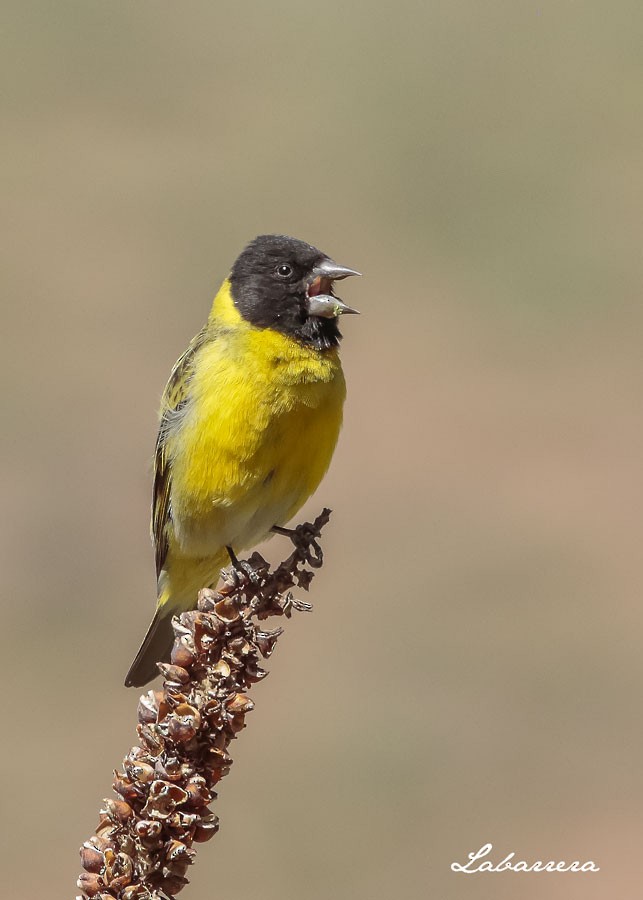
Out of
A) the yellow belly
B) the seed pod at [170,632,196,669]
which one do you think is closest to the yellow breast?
the yellow belly

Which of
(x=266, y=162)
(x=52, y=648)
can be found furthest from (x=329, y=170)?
(x=52, y=648)

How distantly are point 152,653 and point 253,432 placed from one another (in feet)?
3.96

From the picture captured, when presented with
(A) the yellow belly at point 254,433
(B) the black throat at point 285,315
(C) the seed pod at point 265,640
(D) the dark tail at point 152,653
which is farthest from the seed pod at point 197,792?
(D) the dark tail at point 152,653

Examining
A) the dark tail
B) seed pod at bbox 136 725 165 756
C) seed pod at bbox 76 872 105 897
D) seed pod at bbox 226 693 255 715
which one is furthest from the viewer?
the dark tail

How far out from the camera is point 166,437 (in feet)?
18.0

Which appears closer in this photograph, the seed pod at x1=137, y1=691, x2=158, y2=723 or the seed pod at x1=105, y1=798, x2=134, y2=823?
the seed pod at x1=105, y1=798, x2=134, y2=823

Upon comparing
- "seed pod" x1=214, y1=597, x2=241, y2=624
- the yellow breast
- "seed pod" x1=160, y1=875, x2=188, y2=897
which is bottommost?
"seed pod" x1=160, y1=875, x2=188, y2=897

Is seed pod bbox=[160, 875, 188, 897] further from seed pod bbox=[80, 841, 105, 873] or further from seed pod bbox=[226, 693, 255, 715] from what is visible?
seed pod bbox=[226, 693, 255, 715]

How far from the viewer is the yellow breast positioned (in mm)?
4969

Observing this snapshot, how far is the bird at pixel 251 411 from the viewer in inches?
196

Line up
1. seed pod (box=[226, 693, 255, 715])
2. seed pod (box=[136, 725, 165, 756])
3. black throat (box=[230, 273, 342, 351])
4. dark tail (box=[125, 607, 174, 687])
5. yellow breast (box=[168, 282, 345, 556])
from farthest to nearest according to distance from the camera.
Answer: dark tail (box=[125, 607, 174, 687]) < black throat (box=[230, 273, 342, 351]) < yellow breast (box=[168, 282, 345, 556]) < seed pod (box=[226, 693, 255, 715]) < seed pod (box=[136, 725, 165, 756])

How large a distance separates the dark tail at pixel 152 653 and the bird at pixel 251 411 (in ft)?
0.93

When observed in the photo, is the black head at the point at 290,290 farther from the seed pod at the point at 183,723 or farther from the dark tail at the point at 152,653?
the seed pod at the point at 183,723

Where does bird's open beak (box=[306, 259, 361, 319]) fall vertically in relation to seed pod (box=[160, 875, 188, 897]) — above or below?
above
